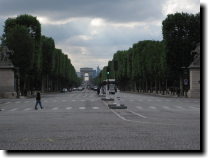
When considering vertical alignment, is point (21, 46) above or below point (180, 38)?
below

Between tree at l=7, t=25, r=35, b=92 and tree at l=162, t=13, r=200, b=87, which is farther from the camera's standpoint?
tree at l=7, t=25, r=35, b=92

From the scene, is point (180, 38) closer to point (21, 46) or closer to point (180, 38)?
point (180, 38)

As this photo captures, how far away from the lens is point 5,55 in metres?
82.9

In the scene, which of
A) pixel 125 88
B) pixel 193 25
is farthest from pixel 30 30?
pixel 125 88

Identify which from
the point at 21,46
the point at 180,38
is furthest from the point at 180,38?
the point at 21,46

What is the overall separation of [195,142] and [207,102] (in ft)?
19.1

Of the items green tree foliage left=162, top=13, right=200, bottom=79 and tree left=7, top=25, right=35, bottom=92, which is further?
tree left=7, top=25, right=35, bottom=92

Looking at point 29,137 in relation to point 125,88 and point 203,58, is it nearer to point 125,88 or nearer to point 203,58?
point 203,58

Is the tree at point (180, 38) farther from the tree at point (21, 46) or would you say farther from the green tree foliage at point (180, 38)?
the tree at point (21, 46)

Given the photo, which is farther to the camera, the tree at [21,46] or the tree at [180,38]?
the tree at [21,46]

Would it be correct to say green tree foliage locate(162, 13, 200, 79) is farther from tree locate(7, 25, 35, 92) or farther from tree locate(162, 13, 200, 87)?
tree locate(7, 25, 35, 92)

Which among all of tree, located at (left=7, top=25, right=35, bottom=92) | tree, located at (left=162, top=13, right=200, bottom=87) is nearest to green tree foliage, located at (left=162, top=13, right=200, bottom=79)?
tree, located at (left=162, top=13, right=200, bottom=87)

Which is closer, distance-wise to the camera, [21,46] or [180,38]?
[180,38]

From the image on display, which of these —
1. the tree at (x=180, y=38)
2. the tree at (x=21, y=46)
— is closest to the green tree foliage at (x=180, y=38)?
the tree at (x=180, y=38)
